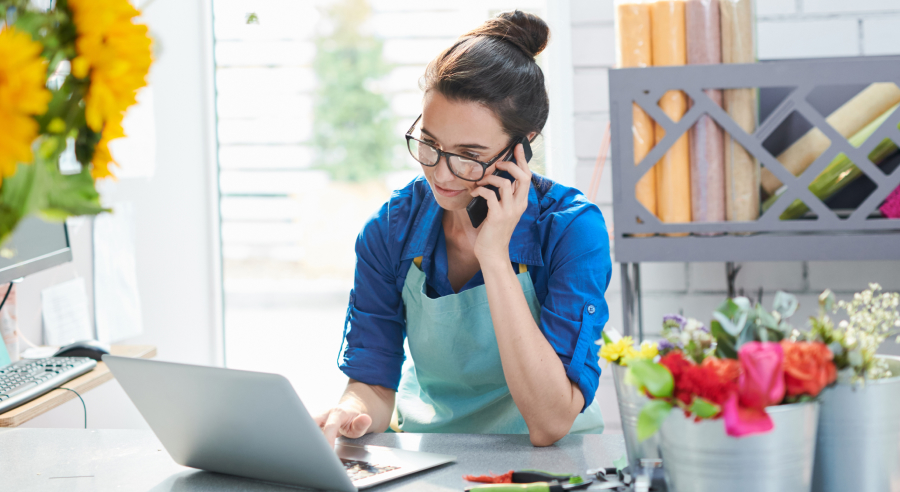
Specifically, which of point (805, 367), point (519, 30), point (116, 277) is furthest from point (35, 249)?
point (805, 367)

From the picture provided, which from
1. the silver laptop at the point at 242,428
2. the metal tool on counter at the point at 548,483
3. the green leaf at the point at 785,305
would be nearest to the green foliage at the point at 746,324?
the green leaf at the point at 785,305

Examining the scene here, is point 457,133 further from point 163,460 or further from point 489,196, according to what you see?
point 163,460

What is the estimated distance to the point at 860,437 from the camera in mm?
690

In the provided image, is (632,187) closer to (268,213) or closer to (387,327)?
(387,327)

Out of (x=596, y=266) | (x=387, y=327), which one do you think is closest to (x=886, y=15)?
(x=596, y=266)

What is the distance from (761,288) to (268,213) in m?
3.51

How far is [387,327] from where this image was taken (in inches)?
51.7

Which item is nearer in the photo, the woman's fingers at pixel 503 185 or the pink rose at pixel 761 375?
the pink rose at pixel 761 375

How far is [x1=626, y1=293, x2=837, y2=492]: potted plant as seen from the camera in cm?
63

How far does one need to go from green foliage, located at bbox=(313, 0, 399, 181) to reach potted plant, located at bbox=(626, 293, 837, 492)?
28.9 ft

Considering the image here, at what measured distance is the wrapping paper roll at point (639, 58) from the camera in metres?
1.46

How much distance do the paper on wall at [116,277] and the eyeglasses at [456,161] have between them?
0.98m

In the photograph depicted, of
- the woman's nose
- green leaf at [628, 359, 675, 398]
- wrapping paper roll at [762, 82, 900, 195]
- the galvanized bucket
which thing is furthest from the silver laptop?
wrapping paper roll at [762, 82, 900, 195]

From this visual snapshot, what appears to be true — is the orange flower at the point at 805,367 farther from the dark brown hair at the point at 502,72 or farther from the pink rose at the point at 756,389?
the dark brown hair at the point at 502,72
